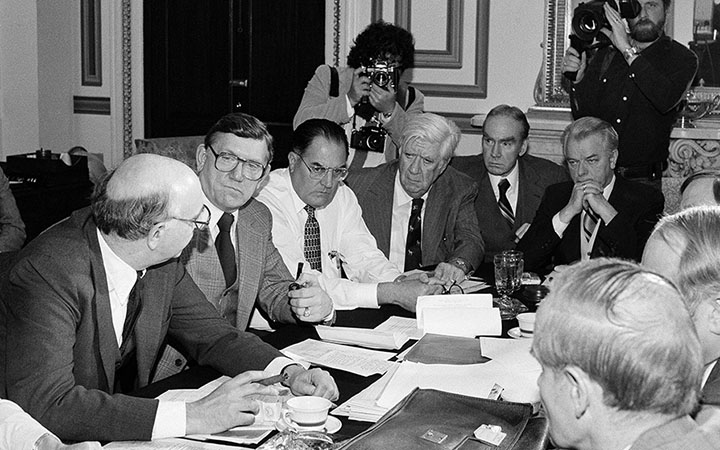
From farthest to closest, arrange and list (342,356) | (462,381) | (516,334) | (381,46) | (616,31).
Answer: (616,31)
(381,46)
(516,334)
(342,356)
(462,381)

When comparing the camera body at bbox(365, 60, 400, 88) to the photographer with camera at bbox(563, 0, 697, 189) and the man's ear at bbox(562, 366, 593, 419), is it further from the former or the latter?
the man's ear at bbox(562, 366, 593, 419)

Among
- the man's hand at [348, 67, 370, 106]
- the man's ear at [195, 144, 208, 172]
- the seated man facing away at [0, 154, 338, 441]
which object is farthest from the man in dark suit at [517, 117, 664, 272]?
the seated man facing away at [0, 154, 338, 441]

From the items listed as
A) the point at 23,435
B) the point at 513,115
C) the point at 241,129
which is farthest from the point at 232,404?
the point at 513,115

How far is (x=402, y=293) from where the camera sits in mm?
3047

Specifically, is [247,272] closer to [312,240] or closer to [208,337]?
[208,337]

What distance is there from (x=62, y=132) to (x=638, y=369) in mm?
6394

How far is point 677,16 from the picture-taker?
5.39m

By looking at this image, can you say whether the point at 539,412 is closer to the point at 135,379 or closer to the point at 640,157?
the point at 135,379

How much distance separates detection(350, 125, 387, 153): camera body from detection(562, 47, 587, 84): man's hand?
1011mm

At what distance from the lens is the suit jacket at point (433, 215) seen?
388 centimetres

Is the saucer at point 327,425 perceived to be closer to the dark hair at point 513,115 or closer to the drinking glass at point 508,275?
the drinking glass at point 508,275

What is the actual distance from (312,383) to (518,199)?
7.73 ft

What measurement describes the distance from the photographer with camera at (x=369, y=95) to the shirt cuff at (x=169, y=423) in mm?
2852

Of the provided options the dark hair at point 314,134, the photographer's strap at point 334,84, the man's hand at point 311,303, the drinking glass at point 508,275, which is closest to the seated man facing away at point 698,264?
the man's hand at point 311,303
